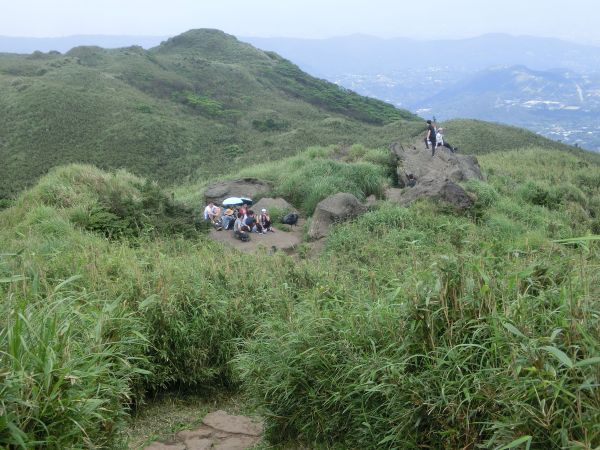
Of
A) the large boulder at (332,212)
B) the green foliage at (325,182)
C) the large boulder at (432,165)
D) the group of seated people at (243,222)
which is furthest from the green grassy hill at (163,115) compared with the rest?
the large boulder at (332,212)

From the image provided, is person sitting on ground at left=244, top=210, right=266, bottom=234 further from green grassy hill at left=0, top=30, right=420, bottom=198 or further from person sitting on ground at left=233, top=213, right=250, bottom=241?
green grassy hill at left=0, top=30, right=420, bottom=198

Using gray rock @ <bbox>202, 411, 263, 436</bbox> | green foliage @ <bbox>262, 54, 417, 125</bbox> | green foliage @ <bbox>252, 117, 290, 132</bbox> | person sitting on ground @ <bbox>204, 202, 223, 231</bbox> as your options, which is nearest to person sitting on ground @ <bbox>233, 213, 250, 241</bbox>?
person sitting on ground @ <bbox>204, 202, 223, 231</bbox>

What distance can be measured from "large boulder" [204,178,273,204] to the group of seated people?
7.86 ft

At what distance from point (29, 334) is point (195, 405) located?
93.6 inches

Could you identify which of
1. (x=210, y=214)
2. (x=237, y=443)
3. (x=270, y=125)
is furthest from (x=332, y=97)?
A: (x=237, y=443)

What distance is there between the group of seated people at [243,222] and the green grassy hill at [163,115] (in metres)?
10.7

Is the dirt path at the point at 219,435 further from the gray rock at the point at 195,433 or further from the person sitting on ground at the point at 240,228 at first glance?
the person sitting on ground at the point at 240,228

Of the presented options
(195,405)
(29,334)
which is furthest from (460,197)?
(29,334)

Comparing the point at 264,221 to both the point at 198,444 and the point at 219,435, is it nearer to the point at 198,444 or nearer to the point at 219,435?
the point at 219,435

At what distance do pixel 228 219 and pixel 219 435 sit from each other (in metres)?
9.57

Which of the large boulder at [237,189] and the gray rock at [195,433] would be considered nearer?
the gray rock at [195,433]

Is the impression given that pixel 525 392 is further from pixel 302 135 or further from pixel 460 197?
pixel 302 135

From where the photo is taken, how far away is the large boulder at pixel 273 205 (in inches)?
571

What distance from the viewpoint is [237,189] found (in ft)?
54.1
